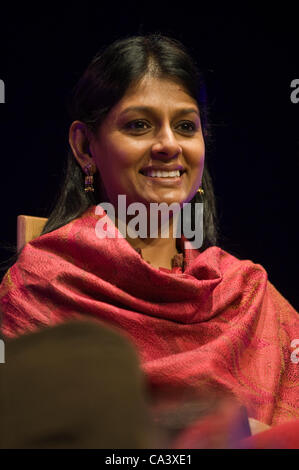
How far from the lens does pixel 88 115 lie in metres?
1.20

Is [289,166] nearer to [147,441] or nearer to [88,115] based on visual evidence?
[88,115]

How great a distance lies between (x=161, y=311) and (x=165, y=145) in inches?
12.7

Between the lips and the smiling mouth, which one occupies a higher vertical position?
the lips

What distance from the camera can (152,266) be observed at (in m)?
1.07

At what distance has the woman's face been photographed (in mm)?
1104

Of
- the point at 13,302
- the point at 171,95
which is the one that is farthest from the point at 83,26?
the point at 13,302
